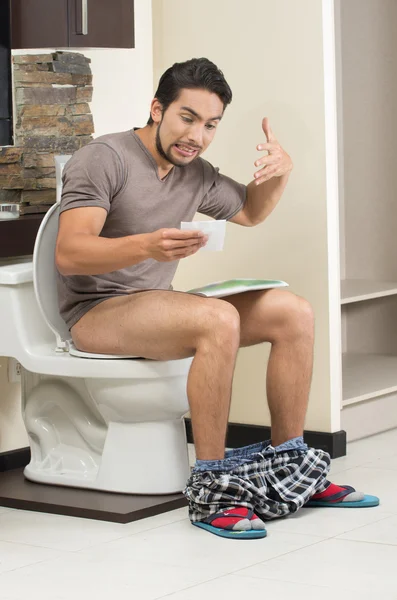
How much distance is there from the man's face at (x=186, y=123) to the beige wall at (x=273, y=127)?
22.6 inches

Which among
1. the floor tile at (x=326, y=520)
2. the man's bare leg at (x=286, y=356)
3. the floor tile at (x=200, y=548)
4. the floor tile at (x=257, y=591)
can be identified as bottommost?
the floor tile at (x=326, y=520)

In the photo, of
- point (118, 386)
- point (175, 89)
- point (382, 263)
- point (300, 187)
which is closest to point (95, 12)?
point (175, 89)

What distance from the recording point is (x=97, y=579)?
222 centimetres

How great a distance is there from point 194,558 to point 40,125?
1.43m

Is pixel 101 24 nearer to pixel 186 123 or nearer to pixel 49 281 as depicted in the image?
pixel 186 123

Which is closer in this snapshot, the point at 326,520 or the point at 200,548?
the point at 200,548

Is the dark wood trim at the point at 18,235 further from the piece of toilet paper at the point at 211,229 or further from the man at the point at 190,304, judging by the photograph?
the piece of toilet paper at the point at 211,229

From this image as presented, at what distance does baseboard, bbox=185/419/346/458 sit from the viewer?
11.0 ft

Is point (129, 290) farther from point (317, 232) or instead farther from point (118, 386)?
point (317, 232)

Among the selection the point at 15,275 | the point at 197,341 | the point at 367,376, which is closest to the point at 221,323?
the point at 197,341

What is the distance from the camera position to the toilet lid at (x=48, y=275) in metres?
2.82

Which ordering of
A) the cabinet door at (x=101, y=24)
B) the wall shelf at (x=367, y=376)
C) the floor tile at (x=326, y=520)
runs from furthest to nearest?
1. the wall shelf at (x=367, y=376)
2. the cabinet door at (x=101, y=24)
3. the floor tile at (x=326, y=520)

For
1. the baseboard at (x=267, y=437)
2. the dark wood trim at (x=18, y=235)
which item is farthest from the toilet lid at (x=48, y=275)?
the baseboard at (x=267, y=437)

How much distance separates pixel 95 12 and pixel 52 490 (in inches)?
52.0
